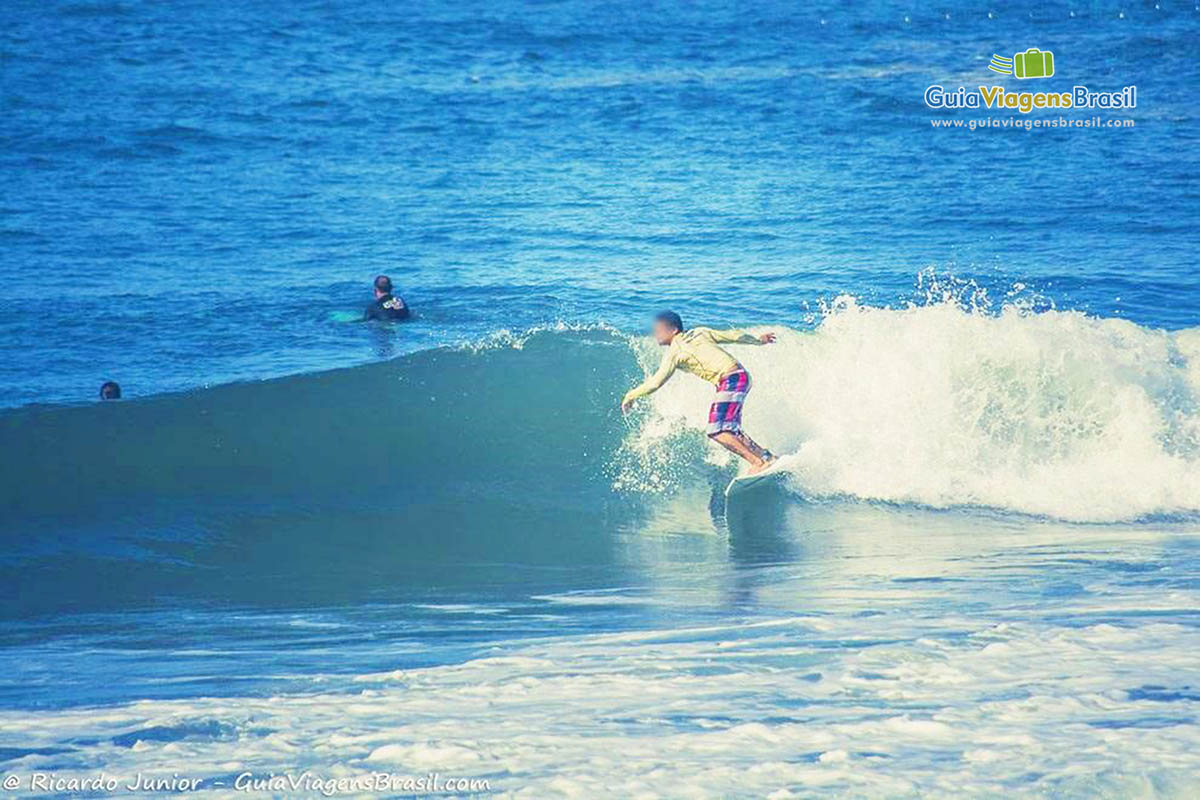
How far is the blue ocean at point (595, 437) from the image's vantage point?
5293 millimetres

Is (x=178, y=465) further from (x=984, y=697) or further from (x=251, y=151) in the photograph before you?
(x=251, y=151)

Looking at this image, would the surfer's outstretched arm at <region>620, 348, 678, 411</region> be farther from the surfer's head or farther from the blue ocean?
the blue ocean

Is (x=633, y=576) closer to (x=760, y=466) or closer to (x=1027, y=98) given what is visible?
(x=760, y=466)

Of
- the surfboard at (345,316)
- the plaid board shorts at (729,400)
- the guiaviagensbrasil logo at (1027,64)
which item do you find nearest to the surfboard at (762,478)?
the plaid board shorts at (729,400)

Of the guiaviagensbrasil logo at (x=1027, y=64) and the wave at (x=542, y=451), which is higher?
the guiaviagensbrasil logo at (x=1027, y=64)

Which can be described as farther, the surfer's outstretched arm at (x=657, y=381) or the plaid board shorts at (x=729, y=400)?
the plaid board shorts at (x=729, y=400)

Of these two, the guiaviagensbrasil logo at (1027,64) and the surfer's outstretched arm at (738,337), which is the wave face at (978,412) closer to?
the surfer's outstretched arm at (738,337)

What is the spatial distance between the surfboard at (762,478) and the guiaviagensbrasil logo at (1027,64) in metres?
Answer: 22.3

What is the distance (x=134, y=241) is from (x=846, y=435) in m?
12.5

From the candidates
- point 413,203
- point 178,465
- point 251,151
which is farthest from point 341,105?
point 178,465

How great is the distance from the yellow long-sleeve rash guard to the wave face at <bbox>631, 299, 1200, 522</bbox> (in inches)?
48.5

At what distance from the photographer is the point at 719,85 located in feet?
96.1

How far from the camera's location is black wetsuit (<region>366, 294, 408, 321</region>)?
16500 mm

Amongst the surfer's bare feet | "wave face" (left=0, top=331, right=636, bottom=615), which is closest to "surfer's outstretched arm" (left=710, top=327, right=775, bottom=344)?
the surfer's bare feet
